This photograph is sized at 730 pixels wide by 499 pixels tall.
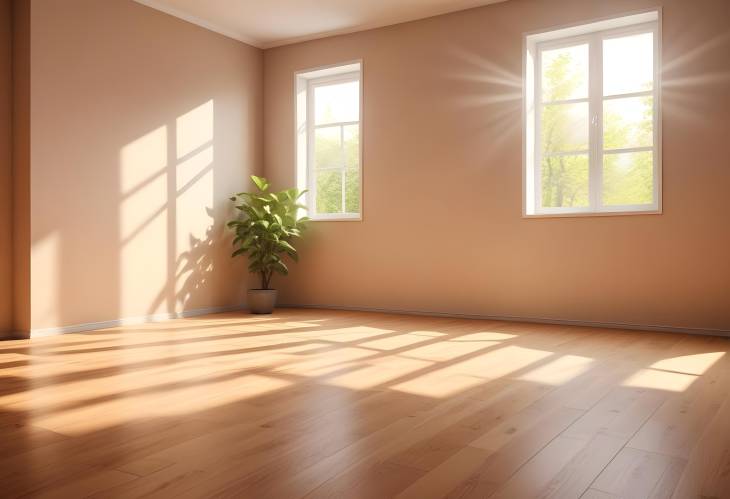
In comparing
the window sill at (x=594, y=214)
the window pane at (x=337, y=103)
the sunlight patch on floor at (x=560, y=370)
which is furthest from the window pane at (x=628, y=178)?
the window pane at (x=337, y=103)

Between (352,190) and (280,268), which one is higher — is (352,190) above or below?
above

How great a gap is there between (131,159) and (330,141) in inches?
86.7

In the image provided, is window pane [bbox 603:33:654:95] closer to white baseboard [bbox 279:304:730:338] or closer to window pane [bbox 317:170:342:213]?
white baseboard [bbox 279:304:730:338]

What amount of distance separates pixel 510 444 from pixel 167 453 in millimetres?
1129

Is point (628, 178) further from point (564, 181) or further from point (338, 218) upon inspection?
point (338, 218)

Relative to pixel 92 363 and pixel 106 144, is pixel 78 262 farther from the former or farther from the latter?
pixel 92 363

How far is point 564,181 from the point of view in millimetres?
5410

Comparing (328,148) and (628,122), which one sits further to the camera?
(328,148)

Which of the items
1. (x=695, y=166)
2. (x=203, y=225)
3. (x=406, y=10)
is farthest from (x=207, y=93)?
(x=695, y=166)

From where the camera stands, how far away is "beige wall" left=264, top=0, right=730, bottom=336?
4.70 m

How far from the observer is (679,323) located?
4777mm

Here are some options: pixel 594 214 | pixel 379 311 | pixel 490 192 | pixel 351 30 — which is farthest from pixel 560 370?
pixel 351 30

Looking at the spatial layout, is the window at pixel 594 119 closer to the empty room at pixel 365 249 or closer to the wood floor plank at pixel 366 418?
the empty room at pixel 365 249

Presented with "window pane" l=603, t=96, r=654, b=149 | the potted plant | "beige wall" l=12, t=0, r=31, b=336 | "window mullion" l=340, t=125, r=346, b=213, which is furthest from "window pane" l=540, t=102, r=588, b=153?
"beige wall" l=12, t=0, r=31, b=336
